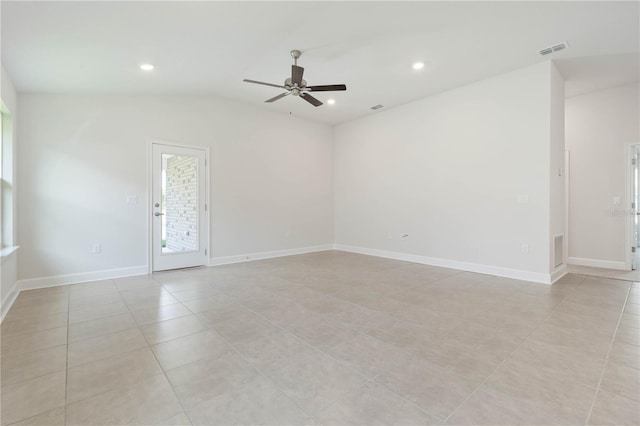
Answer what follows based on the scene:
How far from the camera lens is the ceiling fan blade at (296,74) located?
350 centimetres

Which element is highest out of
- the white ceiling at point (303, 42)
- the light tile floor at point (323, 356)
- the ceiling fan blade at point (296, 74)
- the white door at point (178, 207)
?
the white ceiling at point (303, 42)

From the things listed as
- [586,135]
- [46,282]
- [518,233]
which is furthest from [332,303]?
[586,135]

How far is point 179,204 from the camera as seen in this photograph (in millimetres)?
5238

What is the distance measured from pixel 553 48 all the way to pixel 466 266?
333 centimetres

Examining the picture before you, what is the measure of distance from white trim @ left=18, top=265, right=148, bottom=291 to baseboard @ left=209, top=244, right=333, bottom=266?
122 centimetres

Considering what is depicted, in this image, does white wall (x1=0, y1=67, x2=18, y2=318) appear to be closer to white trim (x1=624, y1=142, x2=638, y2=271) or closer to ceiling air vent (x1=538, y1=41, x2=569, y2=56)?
ceiling air vent (x1=538, y1=41, x2=569, y2=56)

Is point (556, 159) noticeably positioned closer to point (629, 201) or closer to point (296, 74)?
point (629, 201)

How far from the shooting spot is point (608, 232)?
525 centimetres

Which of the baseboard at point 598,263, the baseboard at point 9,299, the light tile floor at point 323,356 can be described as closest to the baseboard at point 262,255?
the light tile floor at point 323,356

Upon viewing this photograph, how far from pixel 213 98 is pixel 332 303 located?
4.41 metres

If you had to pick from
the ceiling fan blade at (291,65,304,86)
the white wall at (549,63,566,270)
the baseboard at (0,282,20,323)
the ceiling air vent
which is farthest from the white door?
the white wall at (549,63,566,270)

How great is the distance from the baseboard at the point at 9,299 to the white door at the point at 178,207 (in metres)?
1.61

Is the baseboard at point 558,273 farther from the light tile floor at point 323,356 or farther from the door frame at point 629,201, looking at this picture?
the door frame at point 629,201

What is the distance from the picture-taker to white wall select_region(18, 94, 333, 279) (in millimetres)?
4082
